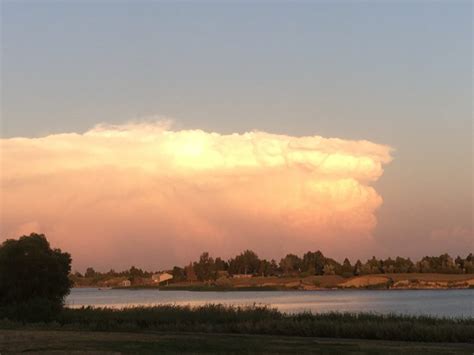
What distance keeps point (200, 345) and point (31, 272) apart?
108 ft

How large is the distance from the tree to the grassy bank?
4570mm

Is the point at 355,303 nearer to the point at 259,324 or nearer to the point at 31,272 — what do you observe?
the point at 31,272

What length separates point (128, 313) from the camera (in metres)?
55.2

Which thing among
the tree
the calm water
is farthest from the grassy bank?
the calm water

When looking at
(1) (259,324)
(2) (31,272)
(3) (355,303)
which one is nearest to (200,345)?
(1) (259,324)

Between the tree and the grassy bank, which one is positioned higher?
the tree

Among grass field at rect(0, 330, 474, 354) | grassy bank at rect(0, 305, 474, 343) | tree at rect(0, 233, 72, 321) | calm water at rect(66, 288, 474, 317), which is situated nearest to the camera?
grass field at rect(0, 330, 474, 354)

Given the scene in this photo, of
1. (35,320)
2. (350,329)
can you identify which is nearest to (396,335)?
(350,329)

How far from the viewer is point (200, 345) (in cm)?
3484

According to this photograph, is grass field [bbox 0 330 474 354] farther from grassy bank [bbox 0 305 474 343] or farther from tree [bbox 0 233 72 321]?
tree [bbox 0 233 72 321]

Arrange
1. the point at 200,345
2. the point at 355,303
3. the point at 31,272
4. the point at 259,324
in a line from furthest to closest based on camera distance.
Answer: the point at 355,303 → the point at 31,272 → the point at 259,324 → the point at 200,345

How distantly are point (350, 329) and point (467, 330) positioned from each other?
6.90 metres

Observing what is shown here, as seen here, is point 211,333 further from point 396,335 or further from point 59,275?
point 59,275

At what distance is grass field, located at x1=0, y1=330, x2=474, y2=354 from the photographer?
3196 centimetres
